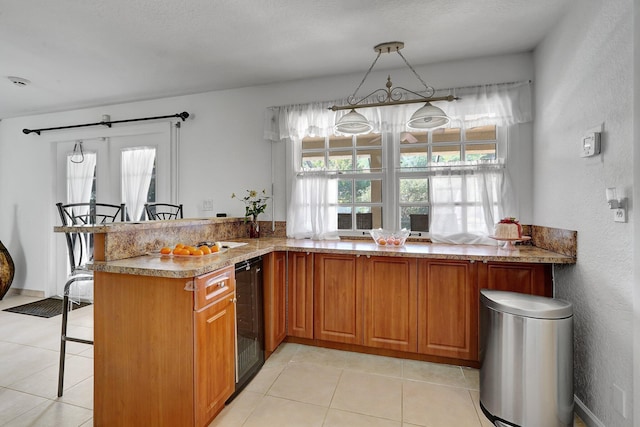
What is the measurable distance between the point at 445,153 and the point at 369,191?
0.79m

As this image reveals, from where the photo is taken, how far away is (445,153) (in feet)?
9.55

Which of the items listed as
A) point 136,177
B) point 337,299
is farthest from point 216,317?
point 136,177

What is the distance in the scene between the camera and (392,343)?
248 cm

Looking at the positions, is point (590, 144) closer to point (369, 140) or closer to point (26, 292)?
point (369, 140)

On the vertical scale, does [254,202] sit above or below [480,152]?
below

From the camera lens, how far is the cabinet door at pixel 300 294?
267 cm

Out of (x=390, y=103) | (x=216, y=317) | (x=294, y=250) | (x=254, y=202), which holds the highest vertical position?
(x=390, y=103)

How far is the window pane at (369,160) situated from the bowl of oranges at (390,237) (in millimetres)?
636

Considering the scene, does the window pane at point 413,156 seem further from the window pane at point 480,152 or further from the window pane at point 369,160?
the window pane at point 480,152

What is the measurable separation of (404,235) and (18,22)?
330 centimetres

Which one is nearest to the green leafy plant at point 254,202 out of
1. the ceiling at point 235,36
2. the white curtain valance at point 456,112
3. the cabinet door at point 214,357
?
the white curtain valance at point 456,112

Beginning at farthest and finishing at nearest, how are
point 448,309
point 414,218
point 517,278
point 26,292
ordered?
point 26,292
point 414,218
point 448,309
point 517,278

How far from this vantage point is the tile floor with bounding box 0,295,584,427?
1.82 metres

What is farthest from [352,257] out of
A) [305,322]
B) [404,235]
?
[305,322]
